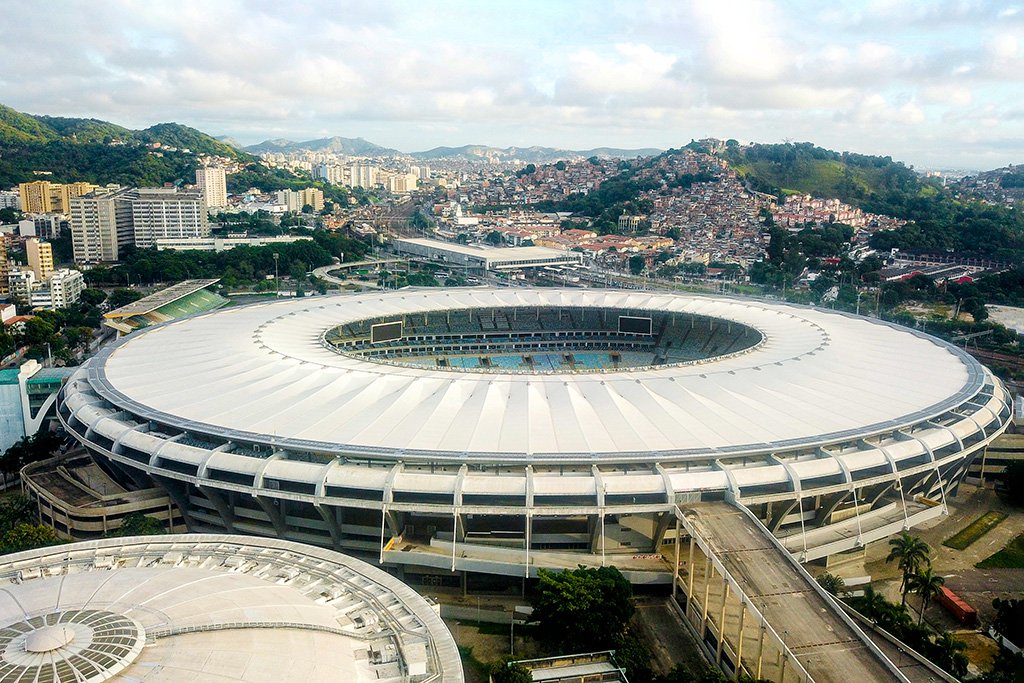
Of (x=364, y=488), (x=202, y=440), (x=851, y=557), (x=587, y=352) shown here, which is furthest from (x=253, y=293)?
(x=851, y=557)

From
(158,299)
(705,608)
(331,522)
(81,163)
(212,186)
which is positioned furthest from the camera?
(212,186)

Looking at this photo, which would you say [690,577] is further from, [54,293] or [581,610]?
[54,293]

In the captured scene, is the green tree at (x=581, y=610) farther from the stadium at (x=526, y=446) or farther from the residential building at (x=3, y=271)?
the residential building at (x=3, y=271)

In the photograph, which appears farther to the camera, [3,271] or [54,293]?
[3,271]

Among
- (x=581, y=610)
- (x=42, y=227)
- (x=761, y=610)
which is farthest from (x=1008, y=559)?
(x=42, y=227)

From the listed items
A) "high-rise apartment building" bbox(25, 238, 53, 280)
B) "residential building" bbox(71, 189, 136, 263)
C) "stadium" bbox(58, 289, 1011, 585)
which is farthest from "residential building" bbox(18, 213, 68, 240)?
"stadium" bbox(58, 289, 1011, 585)

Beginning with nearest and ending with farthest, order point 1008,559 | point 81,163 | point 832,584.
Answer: point 832,584, point 1008,559, point 81,163

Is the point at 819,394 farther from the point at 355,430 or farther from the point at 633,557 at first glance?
the point at 355,430
